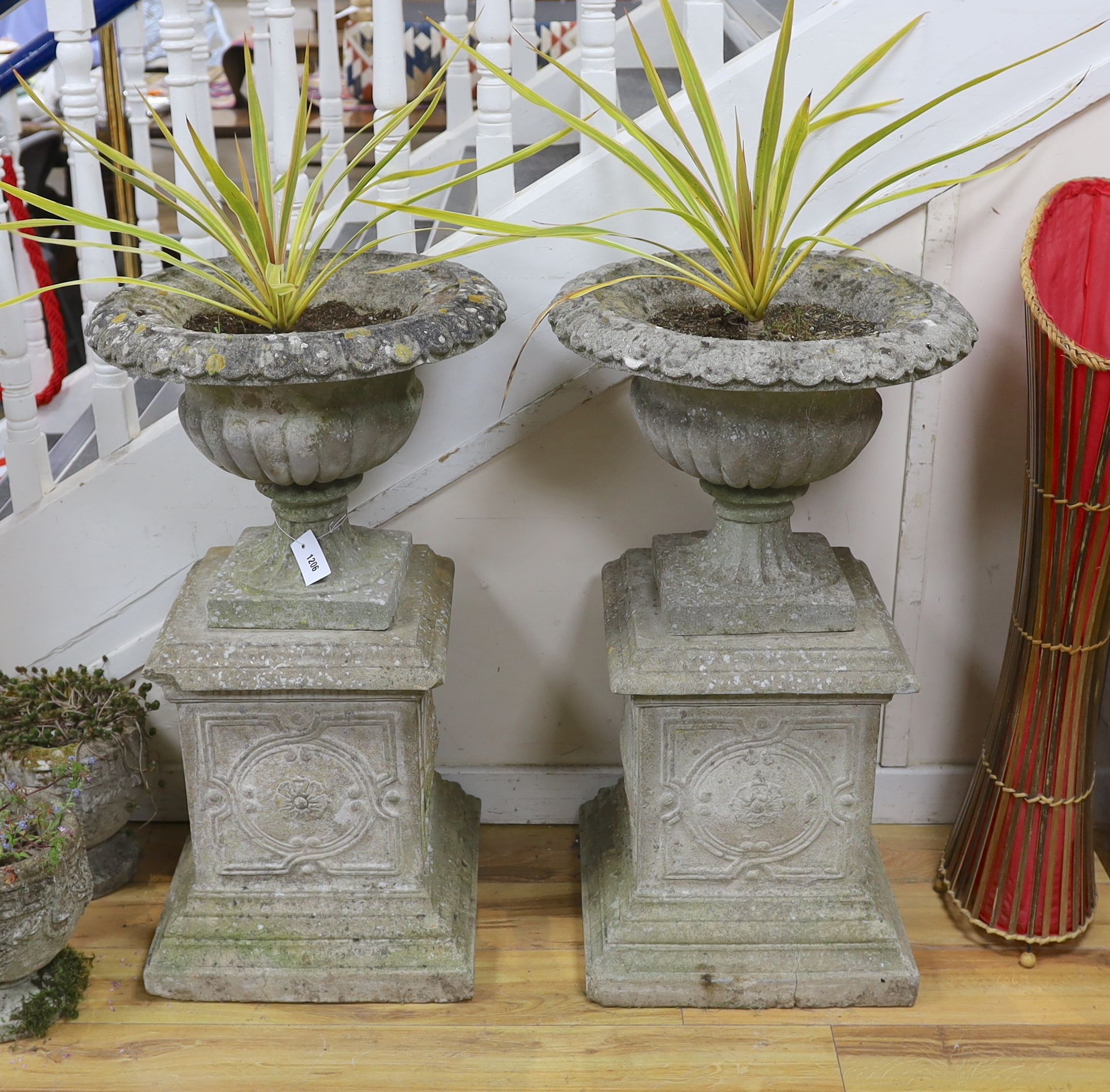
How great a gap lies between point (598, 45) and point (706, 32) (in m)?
0.17

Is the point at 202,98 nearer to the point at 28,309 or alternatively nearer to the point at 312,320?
the point at 312,320

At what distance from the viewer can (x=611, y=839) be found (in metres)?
2.23

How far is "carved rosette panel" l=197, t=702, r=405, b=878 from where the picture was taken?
1.94 metres

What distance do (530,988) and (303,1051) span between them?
383 mm

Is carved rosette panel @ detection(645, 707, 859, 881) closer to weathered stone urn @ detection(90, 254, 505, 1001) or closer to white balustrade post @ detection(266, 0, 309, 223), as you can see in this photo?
weathered stone urn @ detection(90, 254, 505, 1001)

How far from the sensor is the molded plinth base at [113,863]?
224 cm

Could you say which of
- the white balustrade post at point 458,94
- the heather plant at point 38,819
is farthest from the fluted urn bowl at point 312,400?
the white balustrade post at point 458,94

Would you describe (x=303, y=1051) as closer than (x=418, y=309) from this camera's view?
No

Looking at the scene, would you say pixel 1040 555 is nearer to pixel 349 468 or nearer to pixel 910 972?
pixel 910 972

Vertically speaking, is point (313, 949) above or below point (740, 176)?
below

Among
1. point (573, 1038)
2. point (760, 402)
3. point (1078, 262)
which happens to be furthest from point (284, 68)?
point (573, 1038)

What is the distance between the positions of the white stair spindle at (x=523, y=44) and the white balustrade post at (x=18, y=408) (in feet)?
4.30

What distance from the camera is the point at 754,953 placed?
201 centimetres

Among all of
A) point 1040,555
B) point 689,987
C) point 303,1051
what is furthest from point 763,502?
point 303,1051
